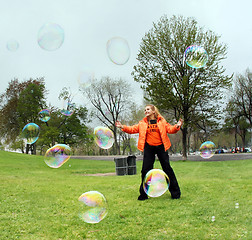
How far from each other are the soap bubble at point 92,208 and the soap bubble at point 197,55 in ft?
22.3

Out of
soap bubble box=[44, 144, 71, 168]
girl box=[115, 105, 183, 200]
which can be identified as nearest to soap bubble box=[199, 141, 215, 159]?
soap bubble box=[44, 144, 71, 168]

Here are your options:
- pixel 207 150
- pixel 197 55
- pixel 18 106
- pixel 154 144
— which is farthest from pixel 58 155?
pixel 18 106

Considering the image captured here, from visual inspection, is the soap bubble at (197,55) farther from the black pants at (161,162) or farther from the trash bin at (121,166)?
the trash bin at (121,166)

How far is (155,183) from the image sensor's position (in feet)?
17.4

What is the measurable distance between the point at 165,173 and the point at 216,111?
20.1 m

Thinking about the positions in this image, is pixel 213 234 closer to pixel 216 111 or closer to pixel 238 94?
pixel 216 111

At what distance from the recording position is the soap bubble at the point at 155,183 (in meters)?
5.22

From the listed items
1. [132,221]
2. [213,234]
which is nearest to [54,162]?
[132,221]

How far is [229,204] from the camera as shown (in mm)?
5281

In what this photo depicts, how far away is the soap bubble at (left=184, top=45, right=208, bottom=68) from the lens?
31.8 ft

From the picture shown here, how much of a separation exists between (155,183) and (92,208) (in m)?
1.48

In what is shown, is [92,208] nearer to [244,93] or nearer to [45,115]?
[45,115]

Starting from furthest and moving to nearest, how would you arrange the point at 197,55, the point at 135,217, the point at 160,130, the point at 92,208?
the point at 197,55 < the point at 160,130 < the point at 135,217 < the point at 92,208

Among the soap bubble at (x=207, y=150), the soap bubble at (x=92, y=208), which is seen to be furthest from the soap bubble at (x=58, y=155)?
the soap bubble at (x=207, y=150)
